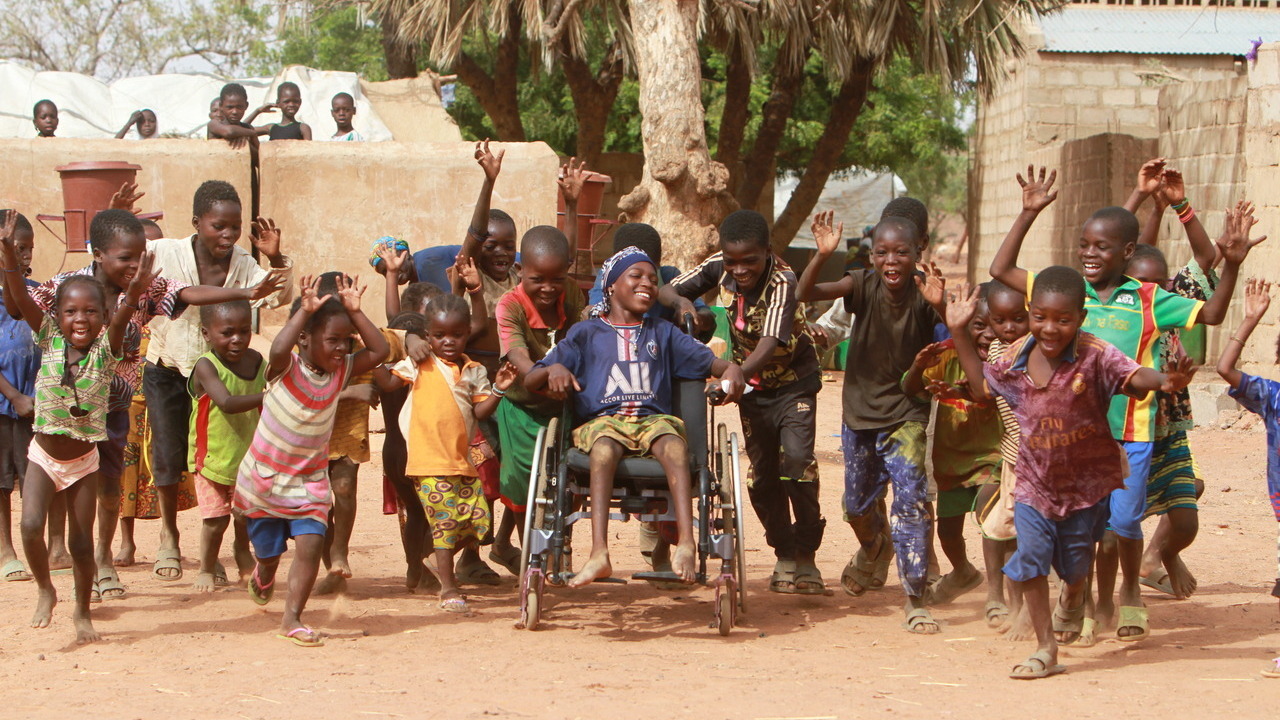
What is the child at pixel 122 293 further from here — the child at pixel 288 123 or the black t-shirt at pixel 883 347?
the child at pixel 288 123

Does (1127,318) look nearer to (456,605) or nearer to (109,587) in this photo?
(456,605)

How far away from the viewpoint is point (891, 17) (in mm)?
15930

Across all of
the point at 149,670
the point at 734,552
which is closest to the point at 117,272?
the point at 149,670

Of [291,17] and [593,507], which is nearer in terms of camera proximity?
[593,507]

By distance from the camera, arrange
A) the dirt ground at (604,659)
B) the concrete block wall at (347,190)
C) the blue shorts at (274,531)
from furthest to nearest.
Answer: the concrete block wall at (347,190) → the blue shorts at (274,531) → the dirt ground at (604,659)

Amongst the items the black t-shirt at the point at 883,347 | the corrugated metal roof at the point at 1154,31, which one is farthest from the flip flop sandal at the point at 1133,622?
the corrugated metal roof at the point at 1154,31

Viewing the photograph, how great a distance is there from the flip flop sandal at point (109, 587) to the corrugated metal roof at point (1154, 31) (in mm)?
16860

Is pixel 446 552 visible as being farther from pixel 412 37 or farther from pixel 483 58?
pixel 483 58

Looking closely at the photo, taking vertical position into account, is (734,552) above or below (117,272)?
below

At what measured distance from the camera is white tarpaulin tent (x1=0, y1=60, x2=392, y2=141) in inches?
630

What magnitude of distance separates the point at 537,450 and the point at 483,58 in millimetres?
16587

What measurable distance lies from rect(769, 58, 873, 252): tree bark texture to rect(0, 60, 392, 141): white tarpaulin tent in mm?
5860

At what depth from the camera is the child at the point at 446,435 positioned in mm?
5691

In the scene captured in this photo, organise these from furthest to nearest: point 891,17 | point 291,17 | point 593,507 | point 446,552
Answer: point 291,17
point 891,17
point 446,552
point 593,507
